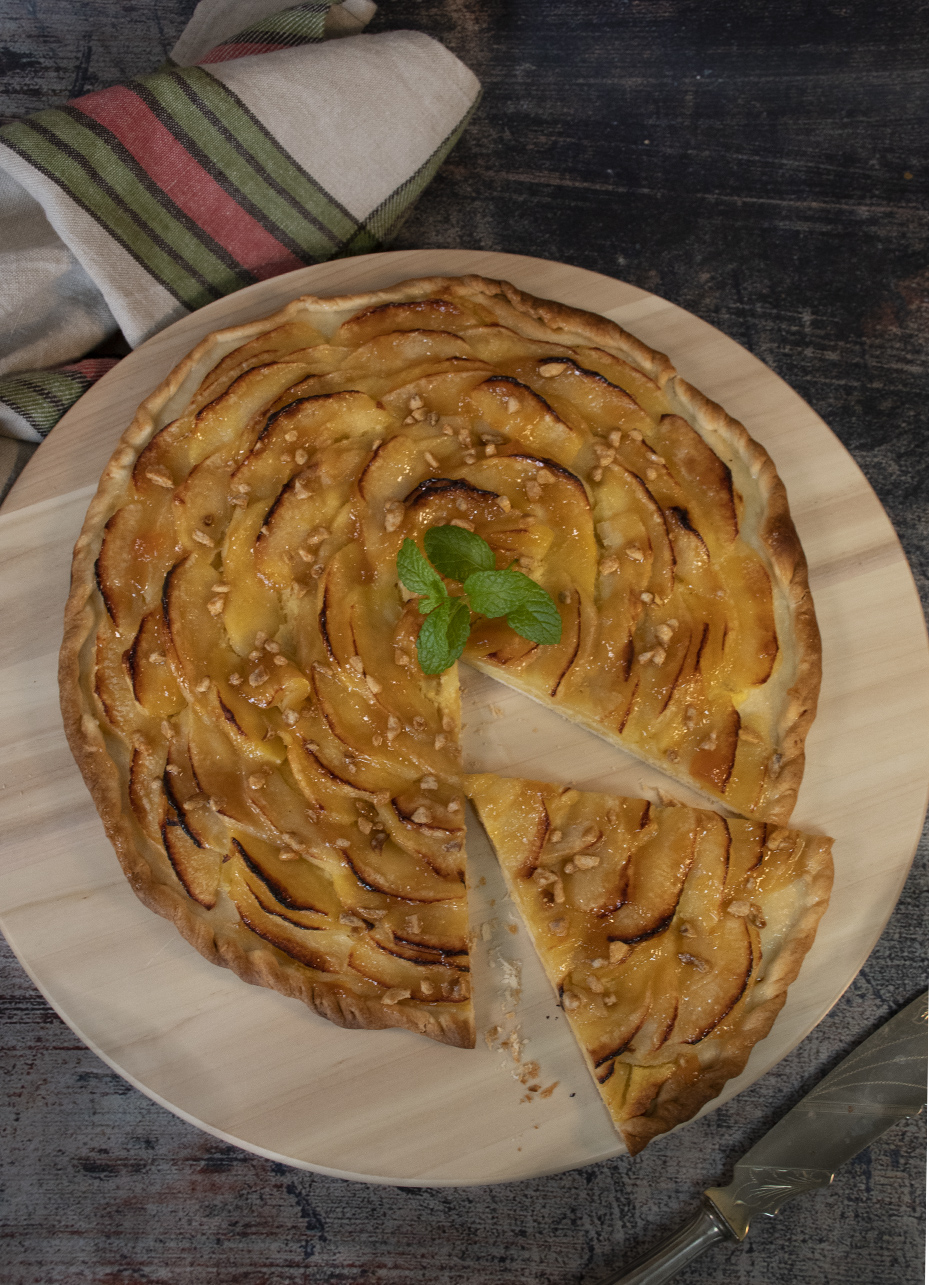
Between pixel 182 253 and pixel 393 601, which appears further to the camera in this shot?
pixel 182 253

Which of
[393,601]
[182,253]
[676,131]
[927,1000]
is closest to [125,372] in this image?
[182,253]

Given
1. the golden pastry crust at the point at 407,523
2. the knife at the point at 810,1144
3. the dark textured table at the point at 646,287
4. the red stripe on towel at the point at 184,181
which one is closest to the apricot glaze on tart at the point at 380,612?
the golden pastry crust at the point at 407,523

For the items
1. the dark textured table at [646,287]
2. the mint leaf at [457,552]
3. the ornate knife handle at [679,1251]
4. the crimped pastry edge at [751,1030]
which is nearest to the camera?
the crimped pastry edge at [751,1030]

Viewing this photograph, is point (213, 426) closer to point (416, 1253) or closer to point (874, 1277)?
point (416, 1253)

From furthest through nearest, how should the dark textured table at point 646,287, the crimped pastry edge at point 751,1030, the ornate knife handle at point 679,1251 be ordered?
the dark textured table at point 646,287, the ornate knife handle at point 679,1251, the crimped pastry edge at point 751,1030

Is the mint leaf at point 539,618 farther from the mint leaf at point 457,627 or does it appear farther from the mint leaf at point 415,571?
the mint leaf at point 415,571

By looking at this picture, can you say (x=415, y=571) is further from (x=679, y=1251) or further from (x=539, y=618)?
(x=679, y=1251)

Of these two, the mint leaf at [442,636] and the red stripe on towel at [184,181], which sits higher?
the red stripe on towel at [184,181]
